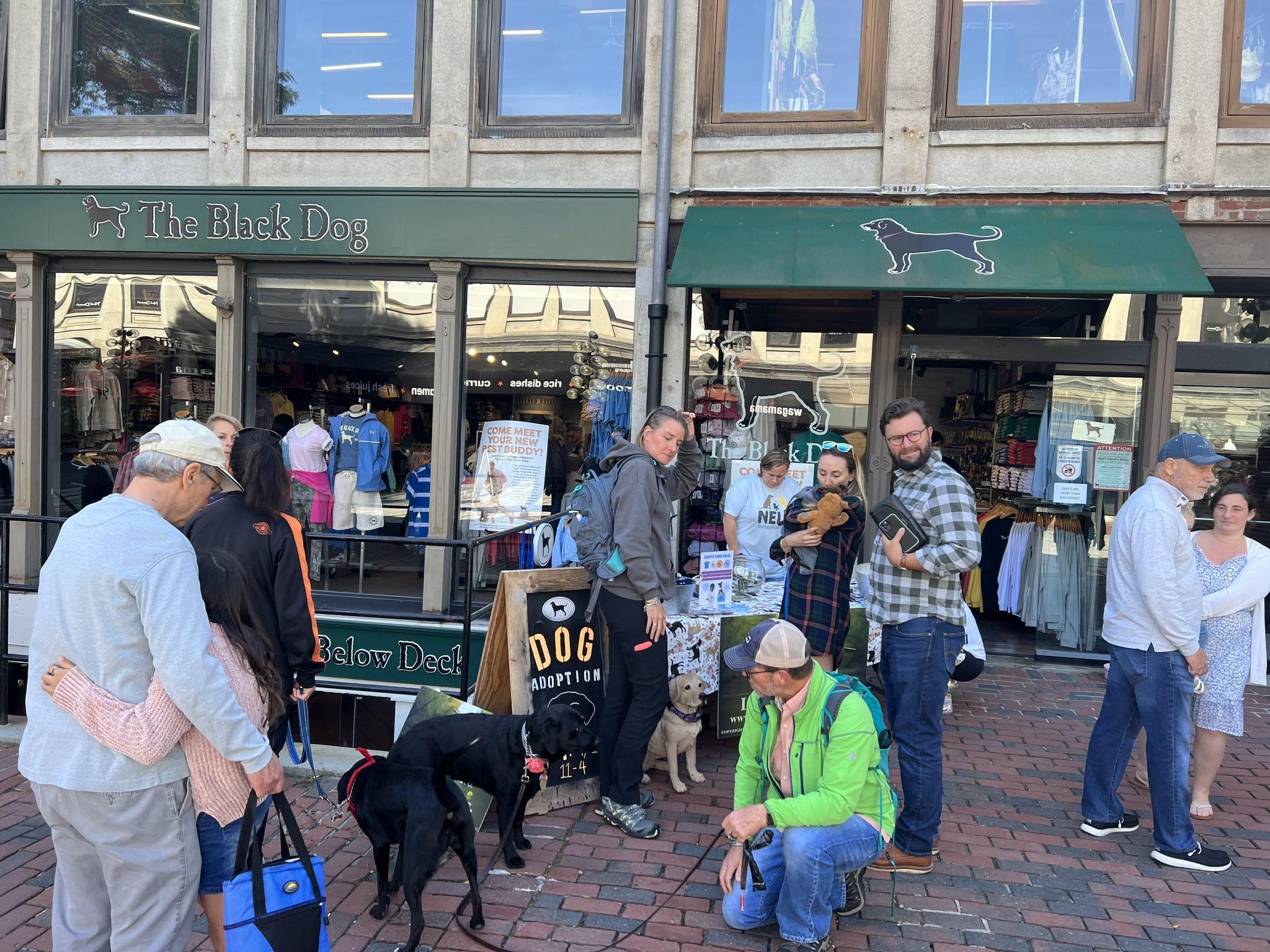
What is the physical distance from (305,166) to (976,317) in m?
6.20

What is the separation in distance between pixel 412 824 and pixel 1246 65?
8189mm

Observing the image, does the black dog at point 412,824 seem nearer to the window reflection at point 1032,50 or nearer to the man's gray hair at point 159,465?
the man's gray hair at point 159,465

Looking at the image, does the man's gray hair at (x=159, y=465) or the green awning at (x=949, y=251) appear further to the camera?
the green awning at (x=949, y=251)

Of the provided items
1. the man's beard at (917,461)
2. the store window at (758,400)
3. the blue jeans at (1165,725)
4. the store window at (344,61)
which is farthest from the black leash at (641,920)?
the store window at (344,61)

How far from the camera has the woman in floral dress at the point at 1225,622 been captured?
441 cm

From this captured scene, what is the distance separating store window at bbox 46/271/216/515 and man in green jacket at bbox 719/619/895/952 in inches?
284

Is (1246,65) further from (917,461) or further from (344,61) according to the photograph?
(344,61)

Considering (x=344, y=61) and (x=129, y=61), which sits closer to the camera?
(x=344, y=61)

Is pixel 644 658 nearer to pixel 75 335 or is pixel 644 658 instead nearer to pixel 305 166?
pixel 305 166

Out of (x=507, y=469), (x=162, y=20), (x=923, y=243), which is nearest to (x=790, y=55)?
(x=923, y=243)

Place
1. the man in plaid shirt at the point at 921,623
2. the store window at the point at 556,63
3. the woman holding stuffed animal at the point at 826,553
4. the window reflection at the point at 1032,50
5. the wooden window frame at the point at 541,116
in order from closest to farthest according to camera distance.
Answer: the man in plaid shirt at the point at 921,623
the woman holding stuffed animal at the point at 826,553
the window reflection at the point at 1032,50
the wooden window frame at the point at 541,116
the store window at the point at 556,63

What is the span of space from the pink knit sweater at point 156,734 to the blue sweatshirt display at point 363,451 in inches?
235

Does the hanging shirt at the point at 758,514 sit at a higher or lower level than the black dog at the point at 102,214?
lower

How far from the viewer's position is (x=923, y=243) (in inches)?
271
